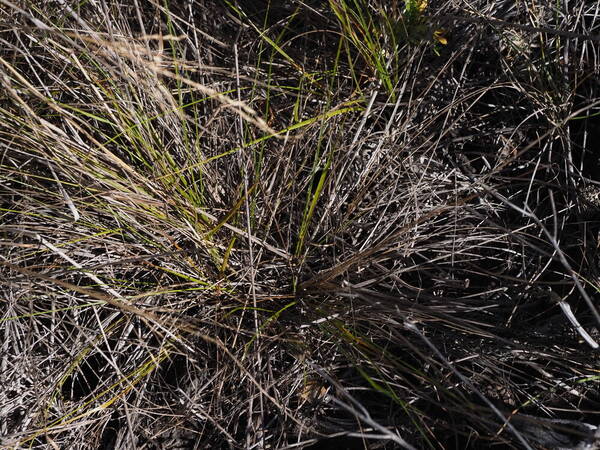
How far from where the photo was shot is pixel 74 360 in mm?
1085

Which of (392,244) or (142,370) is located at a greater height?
(392,244)

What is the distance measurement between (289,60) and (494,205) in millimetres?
521

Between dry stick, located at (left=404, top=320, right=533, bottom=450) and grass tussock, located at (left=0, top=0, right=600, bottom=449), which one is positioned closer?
dry stick, located at (left=404, top=320, right=533, bottom=450)

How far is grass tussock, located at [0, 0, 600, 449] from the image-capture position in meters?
1.04

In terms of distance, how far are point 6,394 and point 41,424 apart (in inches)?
4.5

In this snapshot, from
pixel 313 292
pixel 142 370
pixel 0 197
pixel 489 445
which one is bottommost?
pixel 489 445

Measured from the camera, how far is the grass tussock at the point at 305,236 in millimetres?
1035

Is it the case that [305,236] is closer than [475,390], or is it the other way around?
[475,390]

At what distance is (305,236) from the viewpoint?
1.11 m

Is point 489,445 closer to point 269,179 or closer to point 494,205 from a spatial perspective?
point 494,205

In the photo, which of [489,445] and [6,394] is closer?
[489,445]

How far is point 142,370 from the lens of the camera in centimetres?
107

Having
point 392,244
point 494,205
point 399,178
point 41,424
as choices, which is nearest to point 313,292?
point 392,244

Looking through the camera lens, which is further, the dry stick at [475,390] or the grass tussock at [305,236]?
the grass tussock at [305,236]
